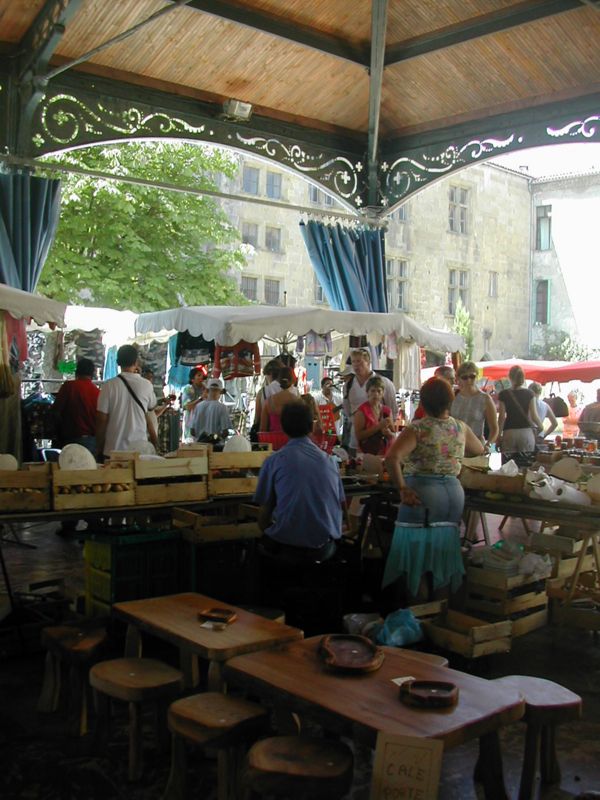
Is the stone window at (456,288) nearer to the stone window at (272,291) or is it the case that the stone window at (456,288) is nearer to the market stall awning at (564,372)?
the stone window at (272,291)

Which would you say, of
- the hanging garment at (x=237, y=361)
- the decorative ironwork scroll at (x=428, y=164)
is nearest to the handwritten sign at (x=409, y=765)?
the hanging garment at (x=237, y=361)

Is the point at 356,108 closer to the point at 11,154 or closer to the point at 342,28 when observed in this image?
the point at 342,28

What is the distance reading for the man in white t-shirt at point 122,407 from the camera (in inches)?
251

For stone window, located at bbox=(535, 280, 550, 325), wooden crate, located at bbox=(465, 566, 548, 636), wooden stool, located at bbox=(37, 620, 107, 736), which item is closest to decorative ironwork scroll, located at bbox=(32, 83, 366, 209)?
wooden stool, located at bbox=(37, 620, 107, 736)

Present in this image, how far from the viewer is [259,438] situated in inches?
318

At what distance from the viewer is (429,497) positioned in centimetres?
476

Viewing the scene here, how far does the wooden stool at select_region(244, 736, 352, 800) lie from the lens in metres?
2.45

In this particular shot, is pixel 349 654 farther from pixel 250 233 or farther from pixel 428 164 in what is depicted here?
pixel 250 233

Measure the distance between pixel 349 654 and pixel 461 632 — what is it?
71.5 inches

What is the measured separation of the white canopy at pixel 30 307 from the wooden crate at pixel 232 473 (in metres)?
2.20

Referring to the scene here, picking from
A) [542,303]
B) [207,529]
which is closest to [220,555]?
[207,529]

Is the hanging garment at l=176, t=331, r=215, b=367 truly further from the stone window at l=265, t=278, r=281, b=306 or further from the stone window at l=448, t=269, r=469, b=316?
the stone window at l=448, t=269, r=469, b=316

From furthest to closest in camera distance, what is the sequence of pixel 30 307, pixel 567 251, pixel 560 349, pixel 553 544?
pixel 567 251, pixel 560 349, pixel 30 307, pixel 553 544

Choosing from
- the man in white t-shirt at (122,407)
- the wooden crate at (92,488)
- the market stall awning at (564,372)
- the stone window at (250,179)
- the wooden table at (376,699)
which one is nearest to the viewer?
the wooden table at (376,699)
